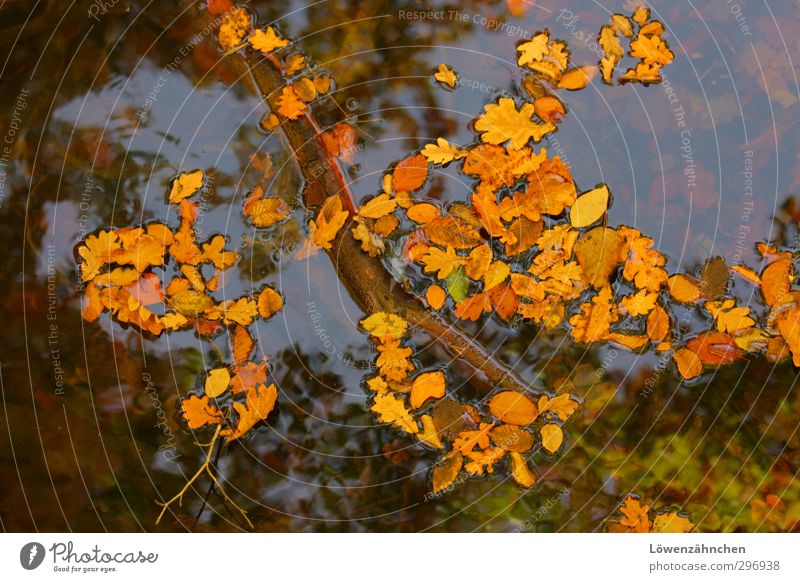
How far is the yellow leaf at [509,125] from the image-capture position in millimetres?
852

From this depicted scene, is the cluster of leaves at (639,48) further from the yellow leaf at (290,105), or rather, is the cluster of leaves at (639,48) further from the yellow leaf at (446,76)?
the yellow leaf at (290,105)

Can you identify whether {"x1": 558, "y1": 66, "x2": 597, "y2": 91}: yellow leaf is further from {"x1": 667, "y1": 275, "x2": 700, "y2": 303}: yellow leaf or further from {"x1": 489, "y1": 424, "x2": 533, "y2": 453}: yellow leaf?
{"x1": 489, "y1": 424, "x2": 533, "y2": 453}: yellow leaf

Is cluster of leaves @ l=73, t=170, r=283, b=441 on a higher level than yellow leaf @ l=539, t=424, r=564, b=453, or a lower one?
higher

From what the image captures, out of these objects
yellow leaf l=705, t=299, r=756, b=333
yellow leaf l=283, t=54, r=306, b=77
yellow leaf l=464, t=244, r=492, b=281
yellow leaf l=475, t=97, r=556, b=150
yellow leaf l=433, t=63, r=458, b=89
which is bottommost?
yellow leaf l=705, t=299, r=756, b=333

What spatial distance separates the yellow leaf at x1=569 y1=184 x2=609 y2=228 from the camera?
2.81 ft

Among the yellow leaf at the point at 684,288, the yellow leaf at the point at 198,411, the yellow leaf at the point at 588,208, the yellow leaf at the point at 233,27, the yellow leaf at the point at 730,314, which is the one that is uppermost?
the yellow leaf at the point at 233,27

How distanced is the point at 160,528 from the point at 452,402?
0.49 metres

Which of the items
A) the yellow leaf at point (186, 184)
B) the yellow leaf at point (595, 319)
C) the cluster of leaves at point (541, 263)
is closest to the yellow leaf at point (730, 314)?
the cluster of leaves at point (541, 263)

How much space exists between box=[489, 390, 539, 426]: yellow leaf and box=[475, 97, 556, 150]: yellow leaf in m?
0.39

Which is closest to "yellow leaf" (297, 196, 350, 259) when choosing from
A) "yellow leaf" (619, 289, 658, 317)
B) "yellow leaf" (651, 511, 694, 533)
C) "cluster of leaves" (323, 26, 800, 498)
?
"cluster of leaves" (323, 26, 800, 498)
